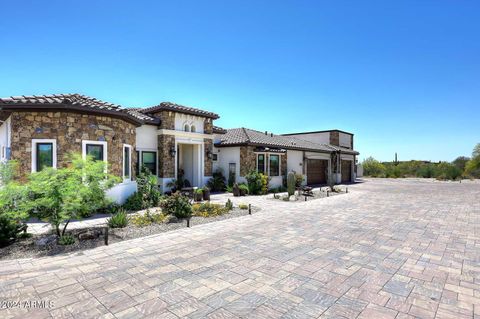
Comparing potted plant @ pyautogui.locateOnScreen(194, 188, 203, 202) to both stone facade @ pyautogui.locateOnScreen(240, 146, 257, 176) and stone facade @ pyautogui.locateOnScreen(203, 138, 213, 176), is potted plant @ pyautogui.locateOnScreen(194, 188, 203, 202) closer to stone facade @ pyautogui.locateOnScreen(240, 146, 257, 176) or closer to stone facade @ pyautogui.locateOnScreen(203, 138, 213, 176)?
stone facade @ pyautogui.locateOnScreen(203, 138, 213, 176)

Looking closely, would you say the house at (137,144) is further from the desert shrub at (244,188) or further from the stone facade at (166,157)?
the desert shrub at (244,188)

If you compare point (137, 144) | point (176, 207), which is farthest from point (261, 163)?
point (176, 207)

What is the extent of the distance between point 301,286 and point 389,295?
134cm

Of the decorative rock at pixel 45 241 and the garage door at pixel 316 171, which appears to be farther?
the garage door at pixel 316 171

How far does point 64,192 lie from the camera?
20.0 ft

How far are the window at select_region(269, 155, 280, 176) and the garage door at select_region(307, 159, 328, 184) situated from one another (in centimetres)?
Answer: 522

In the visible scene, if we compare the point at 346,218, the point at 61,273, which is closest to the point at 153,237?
the point at 61,273

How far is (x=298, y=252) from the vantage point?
5.82 m

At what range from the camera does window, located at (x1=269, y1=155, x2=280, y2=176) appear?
1988 cm

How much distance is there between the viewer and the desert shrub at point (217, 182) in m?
17.6

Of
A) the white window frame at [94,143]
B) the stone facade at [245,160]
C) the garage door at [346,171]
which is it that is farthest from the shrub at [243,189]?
the garage door at [346,171]

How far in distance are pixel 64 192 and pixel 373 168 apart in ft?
142

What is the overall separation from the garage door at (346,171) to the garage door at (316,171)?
4408 millimetres

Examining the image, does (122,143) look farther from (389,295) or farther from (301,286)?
(389,295)
